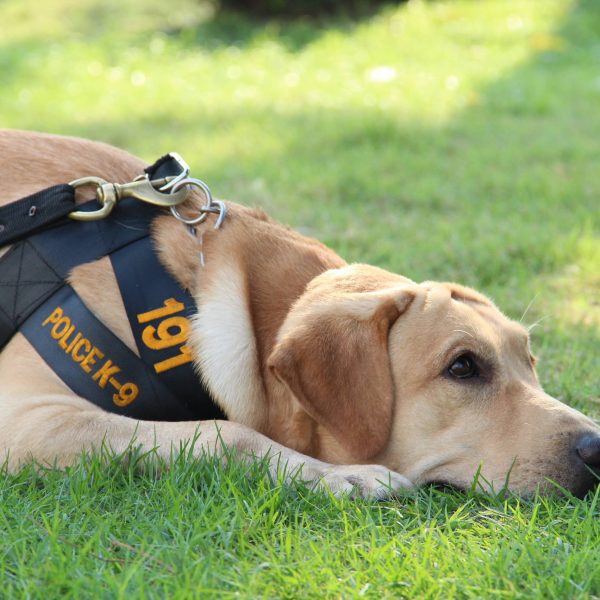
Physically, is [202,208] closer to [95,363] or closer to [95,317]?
[95,317]

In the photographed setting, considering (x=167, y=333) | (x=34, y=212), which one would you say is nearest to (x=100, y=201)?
(x=34, y=212)

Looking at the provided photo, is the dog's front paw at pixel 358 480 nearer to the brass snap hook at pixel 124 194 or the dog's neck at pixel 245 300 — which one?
the dog's neck at pixel 245 300

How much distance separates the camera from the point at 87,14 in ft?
57.1

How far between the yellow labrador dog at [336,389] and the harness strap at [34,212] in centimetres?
24

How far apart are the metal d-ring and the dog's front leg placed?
2.72 ft

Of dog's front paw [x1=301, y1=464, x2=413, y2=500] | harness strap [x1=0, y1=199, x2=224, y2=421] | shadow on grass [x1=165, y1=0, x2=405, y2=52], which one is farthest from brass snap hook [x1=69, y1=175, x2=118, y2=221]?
shadow on grass [x1=165, y1=0, x2=405, y2=52]

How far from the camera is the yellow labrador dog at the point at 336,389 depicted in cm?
320

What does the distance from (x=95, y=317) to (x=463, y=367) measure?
4.26ft

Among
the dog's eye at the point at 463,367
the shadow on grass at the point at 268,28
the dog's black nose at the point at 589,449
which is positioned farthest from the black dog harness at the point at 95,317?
the shadow on grass at the point at 268,28

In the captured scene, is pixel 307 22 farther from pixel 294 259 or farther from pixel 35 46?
pixel 294 259

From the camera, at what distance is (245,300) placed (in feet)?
11.5

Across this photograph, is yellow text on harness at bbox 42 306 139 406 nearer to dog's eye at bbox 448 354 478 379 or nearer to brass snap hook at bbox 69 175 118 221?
brass snap hook at bbox 69 175 118 221

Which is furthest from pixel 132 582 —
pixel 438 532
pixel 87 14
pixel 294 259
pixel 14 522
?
pixel 87 14

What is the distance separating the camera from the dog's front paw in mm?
3115
